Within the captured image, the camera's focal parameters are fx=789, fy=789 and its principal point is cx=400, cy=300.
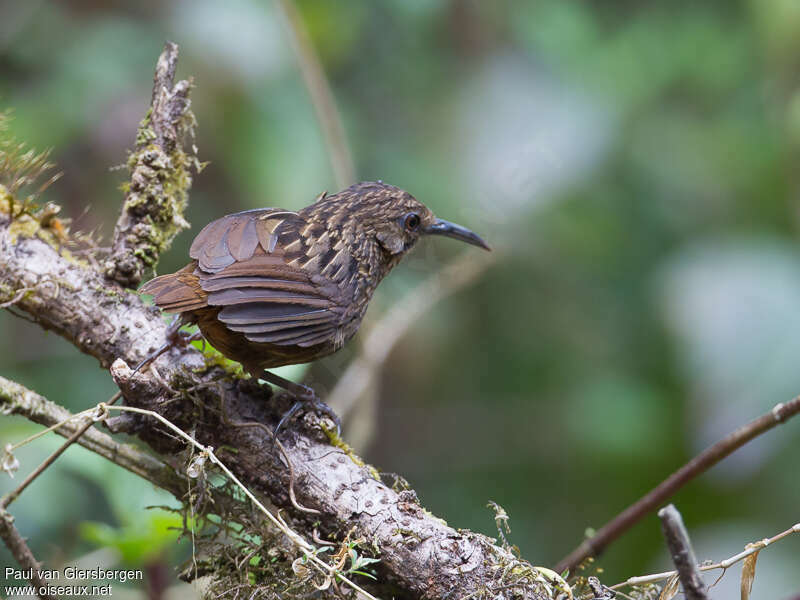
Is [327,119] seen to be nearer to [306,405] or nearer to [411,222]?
[411,222]

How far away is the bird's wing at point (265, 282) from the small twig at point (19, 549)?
71 centimetres

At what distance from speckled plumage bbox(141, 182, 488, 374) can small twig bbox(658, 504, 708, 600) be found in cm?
114

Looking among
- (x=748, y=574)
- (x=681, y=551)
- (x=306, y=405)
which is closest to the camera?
(x=681, y=551)

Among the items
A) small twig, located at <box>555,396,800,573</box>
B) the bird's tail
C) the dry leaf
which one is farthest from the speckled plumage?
the dry leaf

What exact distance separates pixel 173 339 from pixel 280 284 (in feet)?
1.15

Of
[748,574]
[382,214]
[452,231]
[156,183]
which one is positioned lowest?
[748,574]

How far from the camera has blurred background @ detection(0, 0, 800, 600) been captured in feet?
12.9

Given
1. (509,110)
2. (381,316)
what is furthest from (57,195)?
(509,110)

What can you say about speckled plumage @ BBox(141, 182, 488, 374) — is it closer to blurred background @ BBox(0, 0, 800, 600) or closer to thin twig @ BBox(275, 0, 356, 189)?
thin twig @ BBox(275, 0, 356, 189)

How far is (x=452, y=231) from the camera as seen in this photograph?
3008 millimetres

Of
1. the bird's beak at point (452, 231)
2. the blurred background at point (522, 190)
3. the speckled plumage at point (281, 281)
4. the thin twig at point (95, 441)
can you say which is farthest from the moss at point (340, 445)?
the blurred background at point (522, 190)

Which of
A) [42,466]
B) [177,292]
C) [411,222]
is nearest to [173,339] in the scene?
[177,292]

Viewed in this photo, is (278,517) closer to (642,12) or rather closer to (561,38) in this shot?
(561,38)

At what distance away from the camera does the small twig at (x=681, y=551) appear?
1.33 metres
